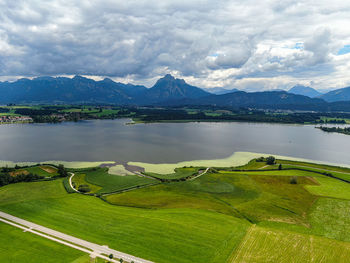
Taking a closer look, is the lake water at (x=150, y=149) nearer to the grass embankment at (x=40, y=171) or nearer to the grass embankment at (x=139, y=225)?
the grass embankment at (x=40, y=171)

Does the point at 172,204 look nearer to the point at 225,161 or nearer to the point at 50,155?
the point at 225,161

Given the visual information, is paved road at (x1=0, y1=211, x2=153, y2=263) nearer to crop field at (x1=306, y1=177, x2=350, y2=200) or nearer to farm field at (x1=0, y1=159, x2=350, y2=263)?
farm field at (x1=0, y1=159, x2=350, y2=263)

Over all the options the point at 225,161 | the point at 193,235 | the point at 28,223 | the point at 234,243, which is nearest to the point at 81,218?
the point at 28,223

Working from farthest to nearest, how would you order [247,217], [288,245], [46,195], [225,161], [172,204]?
1. [225,161]
2. [46,195]
3. [172,204]
4. [247,217]
5. [288,245]

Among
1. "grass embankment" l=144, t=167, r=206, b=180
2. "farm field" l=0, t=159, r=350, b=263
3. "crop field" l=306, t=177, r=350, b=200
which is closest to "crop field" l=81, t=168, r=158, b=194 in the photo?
"farm field" l=0, t=159, r=350, b=263

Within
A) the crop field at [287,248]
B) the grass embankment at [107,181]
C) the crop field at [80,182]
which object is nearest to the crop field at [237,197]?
the grass embankment at [107,181]

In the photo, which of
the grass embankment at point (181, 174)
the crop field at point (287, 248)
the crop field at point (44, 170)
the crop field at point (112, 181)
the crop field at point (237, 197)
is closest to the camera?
the crop field at point (287, 248)
